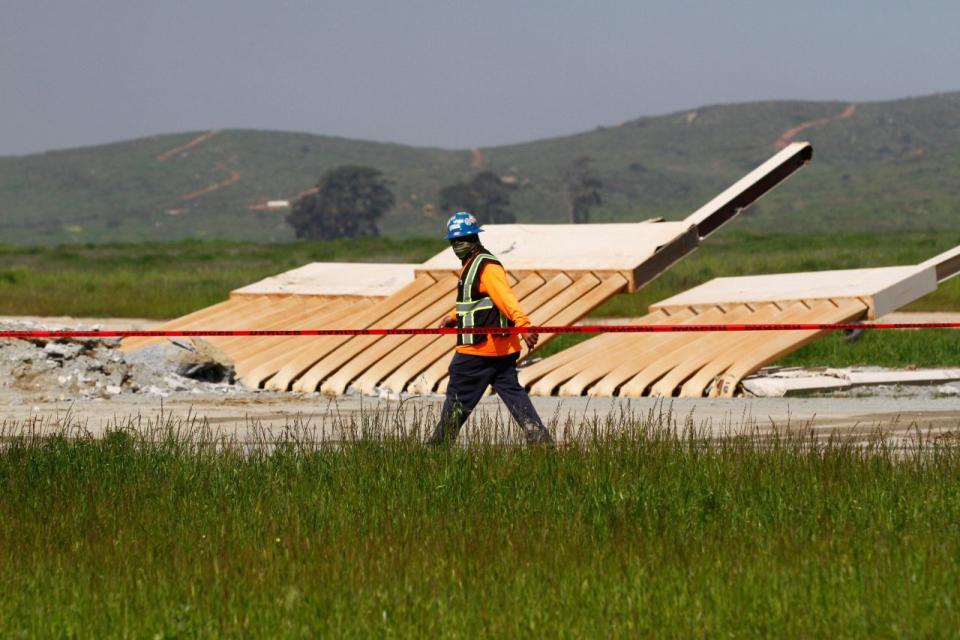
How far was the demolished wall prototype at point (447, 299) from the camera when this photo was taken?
1844 cm

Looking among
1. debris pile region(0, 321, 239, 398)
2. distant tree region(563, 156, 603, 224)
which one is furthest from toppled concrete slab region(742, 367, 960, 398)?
distant tree region(563, 156, 603, 224)

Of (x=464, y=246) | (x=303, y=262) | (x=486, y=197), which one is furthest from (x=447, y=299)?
(x=486, y=197)

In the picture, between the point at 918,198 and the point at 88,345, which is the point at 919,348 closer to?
the point at 88,345

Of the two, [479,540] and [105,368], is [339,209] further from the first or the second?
[479,540]

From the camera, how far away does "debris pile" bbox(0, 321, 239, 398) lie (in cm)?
1789

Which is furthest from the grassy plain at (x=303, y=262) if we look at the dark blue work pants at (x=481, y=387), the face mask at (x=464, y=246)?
the face mask at (x=464, y=246)

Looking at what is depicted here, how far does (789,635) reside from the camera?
6312 millimetres

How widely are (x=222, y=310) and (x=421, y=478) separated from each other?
46.9ft

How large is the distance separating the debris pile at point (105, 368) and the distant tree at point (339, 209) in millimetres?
148493

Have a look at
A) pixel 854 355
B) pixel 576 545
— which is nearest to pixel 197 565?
pixel 576 545

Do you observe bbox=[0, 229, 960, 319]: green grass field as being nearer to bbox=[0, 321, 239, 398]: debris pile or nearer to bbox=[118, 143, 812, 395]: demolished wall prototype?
bbox=[118, 143, 812, 395]: demolished wall prototype

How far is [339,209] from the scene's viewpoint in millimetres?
168125

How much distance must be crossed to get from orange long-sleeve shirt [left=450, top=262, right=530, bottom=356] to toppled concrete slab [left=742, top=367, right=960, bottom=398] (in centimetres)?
652

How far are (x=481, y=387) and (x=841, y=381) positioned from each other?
7562 millimetres
